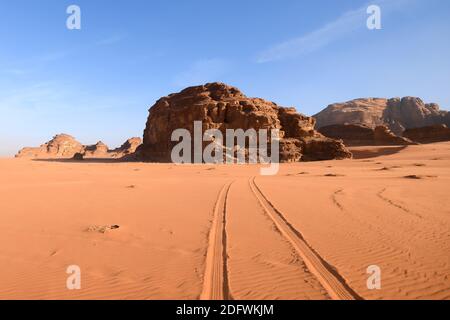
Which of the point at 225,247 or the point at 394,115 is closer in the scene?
the point at 225,247

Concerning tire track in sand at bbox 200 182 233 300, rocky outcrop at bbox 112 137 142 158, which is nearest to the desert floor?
tire track in sand at bbox 200 182 233 300

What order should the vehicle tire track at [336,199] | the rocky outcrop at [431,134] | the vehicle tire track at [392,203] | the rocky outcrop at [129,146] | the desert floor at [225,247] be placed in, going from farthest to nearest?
the rocky outcrop at [129,146] → the rocky outcrop at [431,134] → the vehicle tire track at [336,199] → the vehicle tire track at [392,203] → the desert floor at [225,247]

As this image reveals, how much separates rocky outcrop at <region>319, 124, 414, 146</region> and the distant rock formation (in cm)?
4927

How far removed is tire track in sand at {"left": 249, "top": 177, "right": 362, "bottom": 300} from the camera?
3880 millimetres

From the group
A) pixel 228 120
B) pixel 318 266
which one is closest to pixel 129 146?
pixel 228 120

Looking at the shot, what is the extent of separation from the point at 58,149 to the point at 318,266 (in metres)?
87.1

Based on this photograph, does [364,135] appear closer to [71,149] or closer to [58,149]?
[71,149]

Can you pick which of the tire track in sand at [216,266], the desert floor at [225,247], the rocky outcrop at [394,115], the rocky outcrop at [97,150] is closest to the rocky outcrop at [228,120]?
the desert floor at [225,247]

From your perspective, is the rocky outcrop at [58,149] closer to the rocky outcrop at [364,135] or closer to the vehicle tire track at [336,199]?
the rocky outcrop at [364,135]

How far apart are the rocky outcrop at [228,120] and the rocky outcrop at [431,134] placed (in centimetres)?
3376

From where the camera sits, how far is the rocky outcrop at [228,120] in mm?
42688

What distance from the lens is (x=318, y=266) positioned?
473 centimetres
